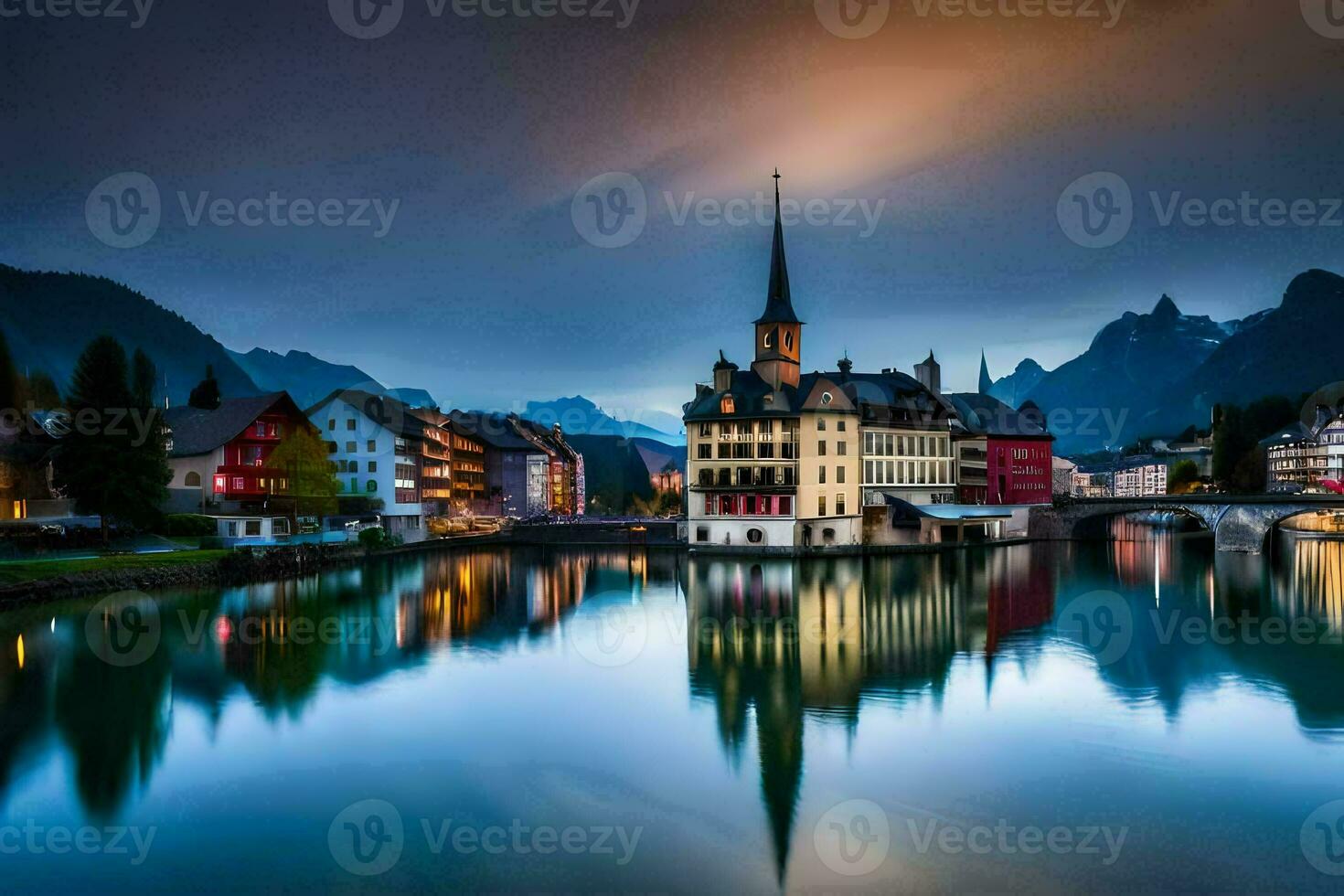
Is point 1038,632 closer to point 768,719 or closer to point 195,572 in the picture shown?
point 768,719

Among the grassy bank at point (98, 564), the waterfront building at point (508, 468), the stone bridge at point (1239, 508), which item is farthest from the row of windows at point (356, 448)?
the stone bridge at point (1239, 508)

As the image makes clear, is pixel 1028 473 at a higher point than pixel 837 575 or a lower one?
higher

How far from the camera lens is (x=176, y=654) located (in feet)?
98.9

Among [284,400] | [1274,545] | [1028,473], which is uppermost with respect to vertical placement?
[284,400]

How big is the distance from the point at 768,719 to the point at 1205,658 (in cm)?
1728

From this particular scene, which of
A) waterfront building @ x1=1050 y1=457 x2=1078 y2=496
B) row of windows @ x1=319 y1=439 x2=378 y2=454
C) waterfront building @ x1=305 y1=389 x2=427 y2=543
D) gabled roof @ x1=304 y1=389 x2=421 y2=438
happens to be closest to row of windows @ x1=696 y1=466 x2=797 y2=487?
waterfront building @ x1=305 y1=389 x2=427 y2=543

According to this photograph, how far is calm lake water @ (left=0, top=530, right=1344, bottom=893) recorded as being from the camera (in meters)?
14.3

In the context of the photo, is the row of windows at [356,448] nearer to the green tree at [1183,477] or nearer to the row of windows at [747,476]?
the row of windows at [747,476]

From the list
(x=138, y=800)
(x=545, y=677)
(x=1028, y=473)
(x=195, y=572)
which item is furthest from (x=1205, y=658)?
(x=1028, y=473)

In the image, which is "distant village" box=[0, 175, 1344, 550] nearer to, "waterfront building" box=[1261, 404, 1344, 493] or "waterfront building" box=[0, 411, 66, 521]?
"waterfront building" box=[0, 411, 66, 521]

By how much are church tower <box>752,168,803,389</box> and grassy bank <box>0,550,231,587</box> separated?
3873 centimetres

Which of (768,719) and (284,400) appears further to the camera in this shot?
(284,400)

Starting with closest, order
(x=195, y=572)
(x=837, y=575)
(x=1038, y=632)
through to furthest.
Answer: (x=1038, y=632) < (x=195, y=572) < (x=837, y=575)

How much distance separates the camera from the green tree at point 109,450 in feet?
165
